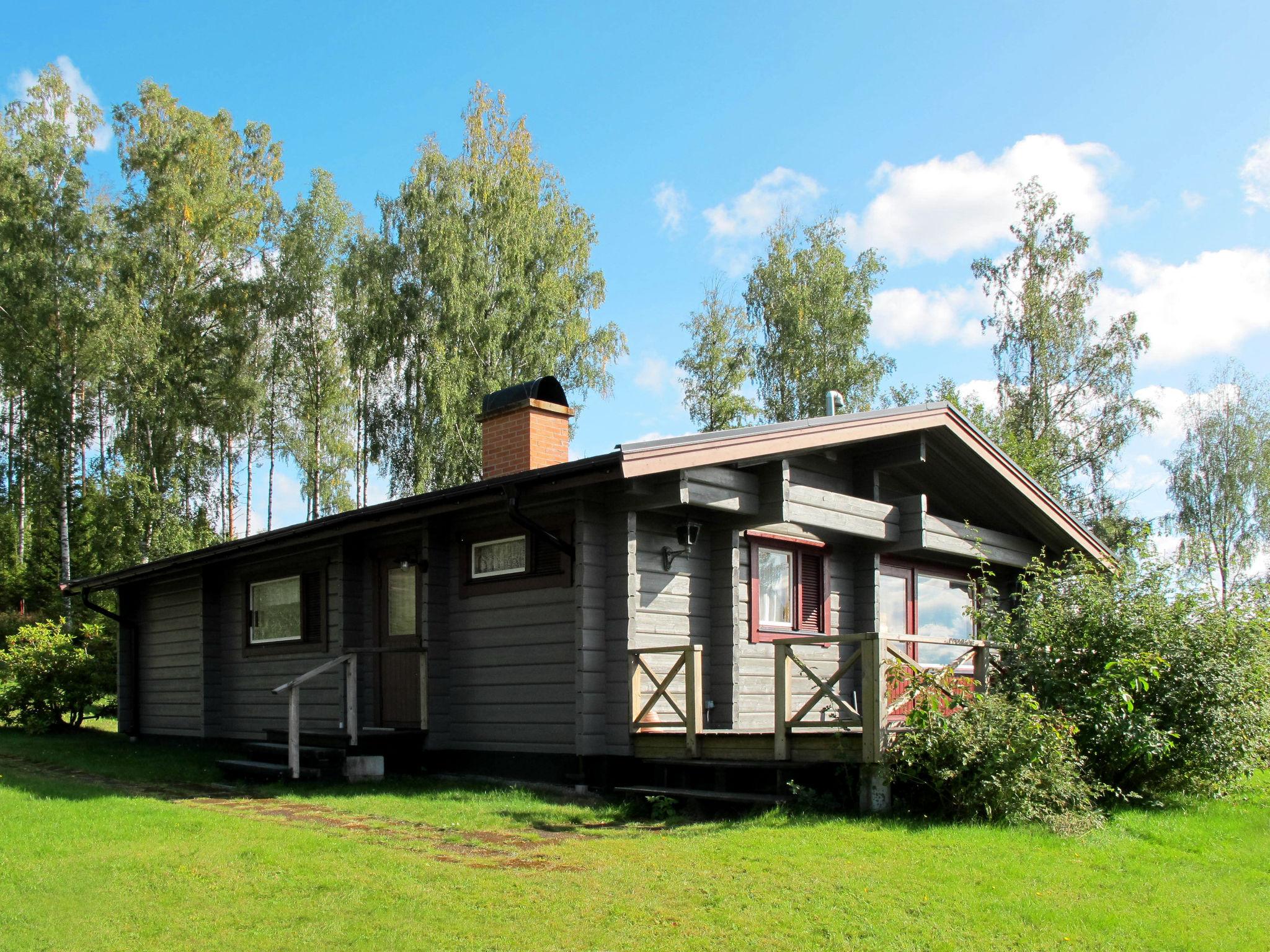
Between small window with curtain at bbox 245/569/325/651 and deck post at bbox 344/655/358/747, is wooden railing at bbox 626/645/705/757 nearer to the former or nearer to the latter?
deck post at bbox 344/655/358/747

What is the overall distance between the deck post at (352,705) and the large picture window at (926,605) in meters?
5.76

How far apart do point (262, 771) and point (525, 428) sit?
4.33 m

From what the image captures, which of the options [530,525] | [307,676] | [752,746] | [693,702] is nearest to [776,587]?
[693,702]

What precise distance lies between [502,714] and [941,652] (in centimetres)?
593

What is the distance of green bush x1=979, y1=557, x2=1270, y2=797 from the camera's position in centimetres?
895

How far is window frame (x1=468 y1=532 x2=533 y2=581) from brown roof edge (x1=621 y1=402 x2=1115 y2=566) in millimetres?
2151

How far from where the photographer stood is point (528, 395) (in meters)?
11.7

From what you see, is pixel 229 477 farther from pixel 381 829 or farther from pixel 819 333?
pixel 381 829

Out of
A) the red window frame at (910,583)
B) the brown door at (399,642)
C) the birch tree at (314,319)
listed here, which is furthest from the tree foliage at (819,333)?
the brown door at (399,642)

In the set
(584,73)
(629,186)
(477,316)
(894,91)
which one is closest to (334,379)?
(477,316)

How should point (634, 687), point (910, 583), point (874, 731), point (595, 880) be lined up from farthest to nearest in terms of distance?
point (910, 583), point (634, 687), point (874, 731), point (595, 880)

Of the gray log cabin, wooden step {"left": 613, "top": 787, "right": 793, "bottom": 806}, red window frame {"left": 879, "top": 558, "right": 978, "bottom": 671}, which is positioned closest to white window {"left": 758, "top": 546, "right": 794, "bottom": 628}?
the gray log cabin

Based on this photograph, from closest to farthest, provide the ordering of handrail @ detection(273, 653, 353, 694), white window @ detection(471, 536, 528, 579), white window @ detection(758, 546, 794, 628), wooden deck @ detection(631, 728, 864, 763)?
wooden deck @ detection(631, 728, 864, 763)
handrail @ detection(273, 653, 353, 694)
white window @ detection(471, 536, 528, 579)
white window @ detection(758, 546, 794, 628)

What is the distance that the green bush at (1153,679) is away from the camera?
8945 millimetres
